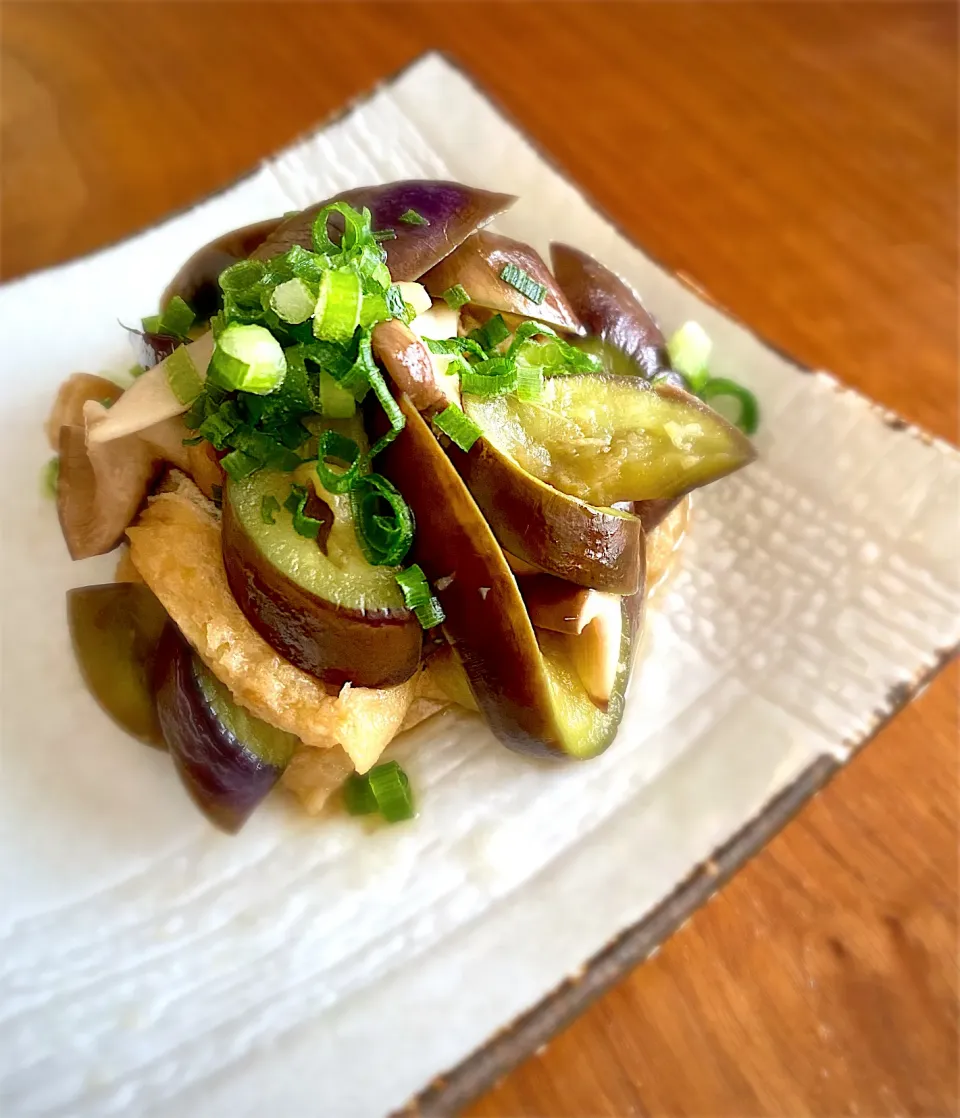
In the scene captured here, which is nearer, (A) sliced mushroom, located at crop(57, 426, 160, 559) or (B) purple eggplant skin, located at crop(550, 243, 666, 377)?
(A) sliced mushroom, located at crop(57, 426, 160, 559)

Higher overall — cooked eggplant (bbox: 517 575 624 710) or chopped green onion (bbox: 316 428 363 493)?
chopped green onion (bbox: 316 428 363 493)

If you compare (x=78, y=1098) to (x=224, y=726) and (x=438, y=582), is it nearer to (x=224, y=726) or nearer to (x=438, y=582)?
(x=224, y=726)

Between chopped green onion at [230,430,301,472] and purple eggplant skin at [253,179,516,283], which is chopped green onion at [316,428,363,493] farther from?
purple eggplant skin at [253,179,516,283]

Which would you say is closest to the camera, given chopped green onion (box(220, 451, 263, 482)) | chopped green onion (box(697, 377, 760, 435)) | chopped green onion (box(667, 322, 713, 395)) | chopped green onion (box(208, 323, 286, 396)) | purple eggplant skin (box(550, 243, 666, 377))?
chopped green onion (box(208, 323, 286, 396))

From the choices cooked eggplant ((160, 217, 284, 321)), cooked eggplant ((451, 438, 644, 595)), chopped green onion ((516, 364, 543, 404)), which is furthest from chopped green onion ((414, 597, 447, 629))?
cooked eggplant ((160, 217, 284, 321))

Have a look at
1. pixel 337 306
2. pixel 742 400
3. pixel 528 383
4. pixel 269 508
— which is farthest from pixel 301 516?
pixel 742 400

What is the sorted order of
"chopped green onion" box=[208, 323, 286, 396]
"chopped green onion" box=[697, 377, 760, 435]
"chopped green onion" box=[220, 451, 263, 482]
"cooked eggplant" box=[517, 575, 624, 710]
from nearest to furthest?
"chopped green onion" box=[208, 323, 286, 396]
"chopped green onion" box=[220, 451, 263, 482]
"cooked eggplant" box=[517, 575, 624, 710]
"chopped green onion" box=[697, 377, 760, 435]

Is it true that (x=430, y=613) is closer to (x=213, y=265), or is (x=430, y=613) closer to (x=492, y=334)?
(x=492, y=334)

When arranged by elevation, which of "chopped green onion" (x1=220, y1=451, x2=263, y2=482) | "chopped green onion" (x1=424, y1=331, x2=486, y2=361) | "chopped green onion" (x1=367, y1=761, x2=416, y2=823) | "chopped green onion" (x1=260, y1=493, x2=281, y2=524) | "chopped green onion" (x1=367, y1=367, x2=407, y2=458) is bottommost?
"chopped green onion" (x1=367, y1=761, x2=416, y2=823)
